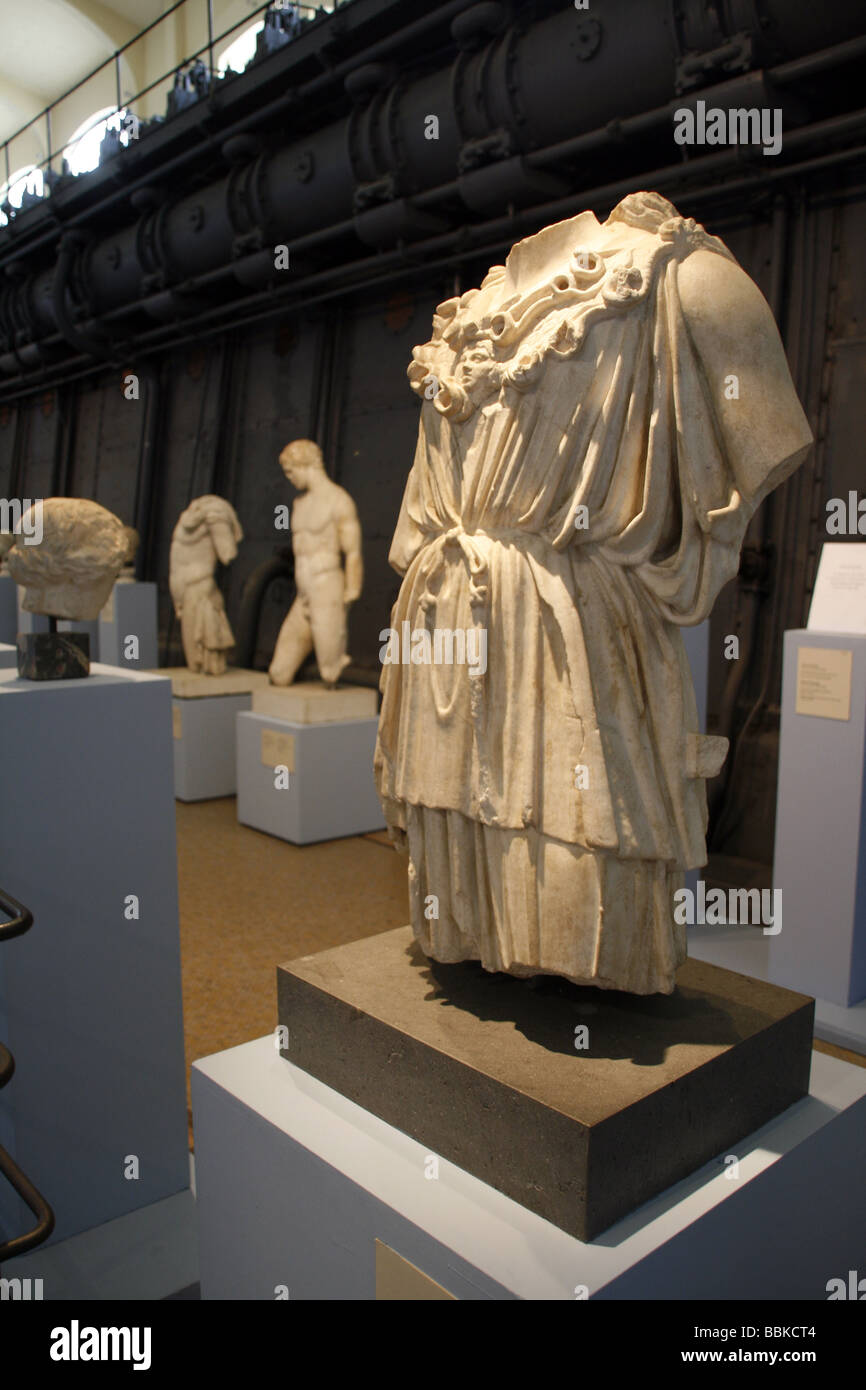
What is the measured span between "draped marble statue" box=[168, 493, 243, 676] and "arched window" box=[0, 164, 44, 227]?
272 inches

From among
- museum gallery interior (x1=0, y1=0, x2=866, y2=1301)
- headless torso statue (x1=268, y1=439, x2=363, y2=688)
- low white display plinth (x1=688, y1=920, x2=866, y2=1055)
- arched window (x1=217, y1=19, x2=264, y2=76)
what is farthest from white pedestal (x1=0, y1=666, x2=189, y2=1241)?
arched window (x1=217, y1=19, x2=264, y2=76)

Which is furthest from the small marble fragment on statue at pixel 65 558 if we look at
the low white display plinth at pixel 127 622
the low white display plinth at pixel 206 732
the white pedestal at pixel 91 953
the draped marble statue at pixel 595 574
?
the low white display plinth at pixel 127 622

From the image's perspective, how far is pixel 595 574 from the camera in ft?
6.21

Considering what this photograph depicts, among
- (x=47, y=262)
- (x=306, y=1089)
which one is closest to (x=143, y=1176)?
(x=306, y=1089)

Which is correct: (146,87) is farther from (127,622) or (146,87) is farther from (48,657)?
(48,657)

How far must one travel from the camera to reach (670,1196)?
1771 millimetres

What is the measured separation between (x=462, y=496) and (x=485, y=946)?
0.89 meters

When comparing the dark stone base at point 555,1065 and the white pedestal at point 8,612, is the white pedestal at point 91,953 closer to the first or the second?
the dark stone base at point 555,1065

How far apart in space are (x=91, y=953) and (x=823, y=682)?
260cm

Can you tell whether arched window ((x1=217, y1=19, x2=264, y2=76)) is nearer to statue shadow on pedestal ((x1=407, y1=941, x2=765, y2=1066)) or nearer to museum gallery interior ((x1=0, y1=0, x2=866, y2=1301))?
museum gallery interior ((x1=0, y1=0, x2=866, y2=1301))

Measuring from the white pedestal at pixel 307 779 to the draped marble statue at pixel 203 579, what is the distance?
1248 millimetres

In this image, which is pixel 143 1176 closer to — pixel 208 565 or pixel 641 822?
pixel 641 822

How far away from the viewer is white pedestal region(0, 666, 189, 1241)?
261 cm

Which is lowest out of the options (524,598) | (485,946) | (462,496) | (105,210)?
(485,946)
